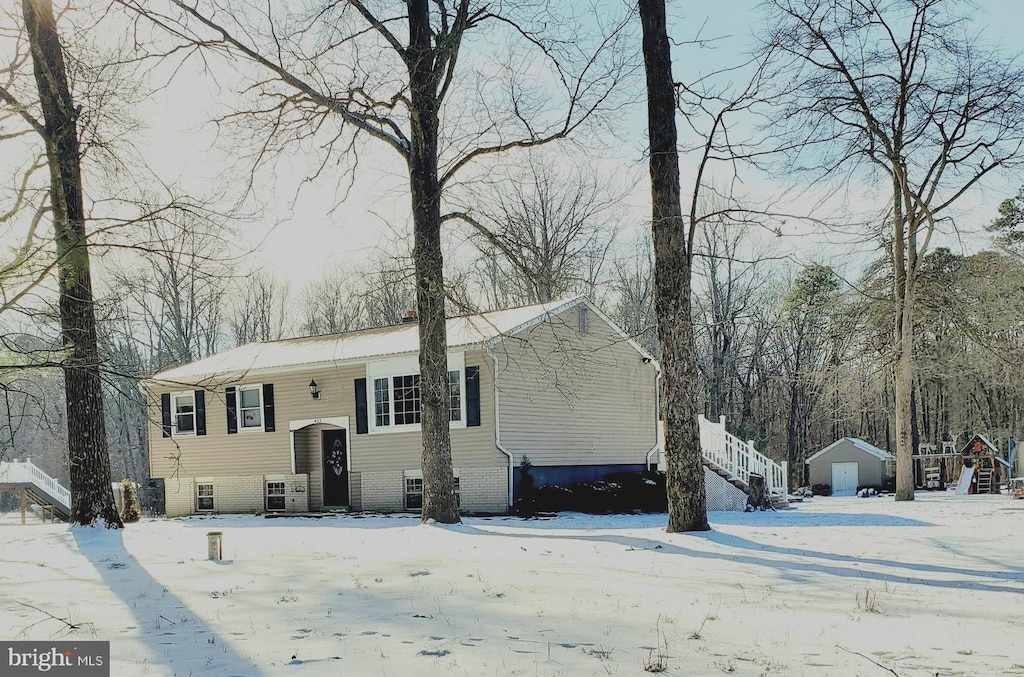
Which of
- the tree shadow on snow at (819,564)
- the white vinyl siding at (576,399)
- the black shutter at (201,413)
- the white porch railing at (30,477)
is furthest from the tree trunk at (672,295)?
the white porch railing at (30,477)

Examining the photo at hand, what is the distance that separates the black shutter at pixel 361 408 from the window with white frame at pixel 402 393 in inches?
5.5

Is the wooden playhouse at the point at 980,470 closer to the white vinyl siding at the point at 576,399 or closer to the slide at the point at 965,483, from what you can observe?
the slide at the point at 965,483

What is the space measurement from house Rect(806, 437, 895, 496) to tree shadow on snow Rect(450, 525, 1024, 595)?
29.4m

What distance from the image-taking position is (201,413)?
73.8 ft

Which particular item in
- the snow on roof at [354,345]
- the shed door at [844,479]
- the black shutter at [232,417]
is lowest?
the shed door at [844,479]

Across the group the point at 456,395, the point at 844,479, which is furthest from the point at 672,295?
the point at 844,479

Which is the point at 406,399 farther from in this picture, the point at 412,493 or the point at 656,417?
the point at 656,417

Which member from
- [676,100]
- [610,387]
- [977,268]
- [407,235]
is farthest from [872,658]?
[977,268]

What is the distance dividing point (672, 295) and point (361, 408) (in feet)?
34.5

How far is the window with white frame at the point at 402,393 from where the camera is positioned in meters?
18.4

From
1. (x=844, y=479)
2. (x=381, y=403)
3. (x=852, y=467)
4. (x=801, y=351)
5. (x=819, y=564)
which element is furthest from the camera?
(x=801, y=351)

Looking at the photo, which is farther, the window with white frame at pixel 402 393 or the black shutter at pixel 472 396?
the window with white frame at pixel 402 393

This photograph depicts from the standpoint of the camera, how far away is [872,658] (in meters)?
4.58

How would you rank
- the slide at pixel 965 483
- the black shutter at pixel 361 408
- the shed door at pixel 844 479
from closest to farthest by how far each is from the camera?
the black shutter at pixel 361 408 < the slide at pixel 965 483 < the shed door at pixel 844 479
